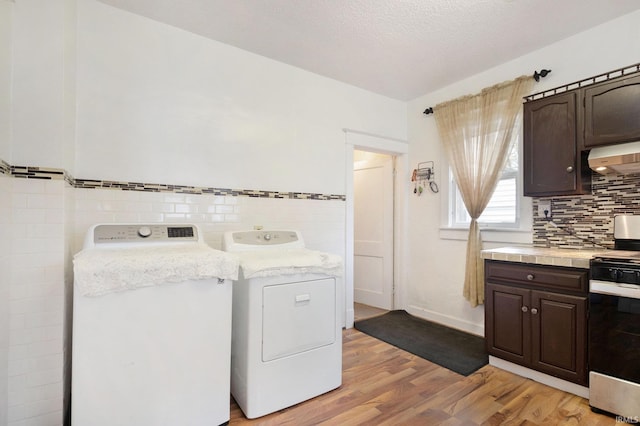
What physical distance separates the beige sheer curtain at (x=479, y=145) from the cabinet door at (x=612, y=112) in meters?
0.63

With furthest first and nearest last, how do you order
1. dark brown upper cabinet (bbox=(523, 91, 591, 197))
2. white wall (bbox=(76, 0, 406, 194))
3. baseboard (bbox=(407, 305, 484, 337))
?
baseboard (bbox=(407, 305, 484, 337)), dark brown upper cabinet (bbox=(523, 91, 591, 197)), white wall (bbox=(76, 0, 406, 194))

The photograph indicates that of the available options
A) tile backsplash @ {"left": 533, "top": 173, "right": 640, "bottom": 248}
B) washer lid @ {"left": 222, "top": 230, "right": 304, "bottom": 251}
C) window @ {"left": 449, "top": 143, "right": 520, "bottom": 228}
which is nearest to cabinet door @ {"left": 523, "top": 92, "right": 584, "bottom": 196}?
tile backsplash @ {"left": 533, "top": 173, "right": 640, "bottom": 248}

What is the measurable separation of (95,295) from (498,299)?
2.52 meters

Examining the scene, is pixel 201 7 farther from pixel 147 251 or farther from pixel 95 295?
pixel 95 295

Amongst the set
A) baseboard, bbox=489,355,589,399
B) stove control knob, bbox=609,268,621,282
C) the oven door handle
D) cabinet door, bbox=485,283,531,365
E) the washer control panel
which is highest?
the washer control panel

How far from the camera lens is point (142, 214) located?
214 cm

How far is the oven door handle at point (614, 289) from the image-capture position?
1.61 meters

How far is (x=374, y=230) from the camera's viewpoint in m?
3.95

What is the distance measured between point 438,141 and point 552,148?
1240 millimetres

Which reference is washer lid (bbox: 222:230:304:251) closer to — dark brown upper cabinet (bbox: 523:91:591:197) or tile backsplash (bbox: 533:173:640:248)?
dark brown upper cabinet (bbox: 523:91:591:197)

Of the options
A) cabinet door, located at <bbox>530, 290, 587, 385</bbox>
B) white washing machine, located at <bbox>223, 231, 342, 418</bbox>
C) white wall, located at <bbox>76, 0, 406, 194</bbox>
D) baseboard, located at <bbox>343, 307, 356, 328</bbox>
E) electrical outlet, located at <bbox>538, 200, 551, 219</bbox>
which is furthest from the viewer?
baseboard, located at <bbox>343, 307, 356, 328</bbox>

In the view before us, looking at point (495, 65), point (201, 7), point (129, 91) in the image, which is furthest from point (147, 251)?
point (495, 65)

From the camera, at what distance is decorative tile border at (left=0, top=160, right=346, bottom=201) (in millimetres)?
1527

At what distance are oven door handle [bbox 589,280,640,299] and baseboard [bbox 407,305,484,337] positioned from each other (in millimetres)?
1332
